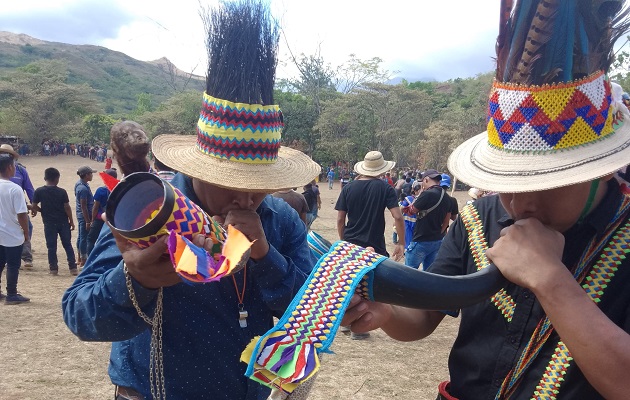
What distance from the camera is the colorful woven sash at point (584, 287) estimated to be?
4.54 ft

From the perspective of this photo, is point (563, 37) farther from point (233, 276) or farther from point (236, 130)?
point (233, 276)

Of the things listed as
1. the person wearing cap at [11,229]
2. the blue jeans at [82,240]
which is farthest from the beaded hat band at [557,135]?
the blue jeans at [82,240]

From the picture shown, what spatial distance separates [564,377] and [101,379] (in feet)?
15.1

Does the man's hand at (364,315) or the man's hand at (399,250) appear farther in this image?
the man's hand at (399,250)

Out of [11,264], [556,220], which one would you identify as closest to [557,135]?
[556,220]

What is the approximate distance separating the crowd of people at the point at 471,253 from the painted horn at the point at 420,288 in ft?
0.25

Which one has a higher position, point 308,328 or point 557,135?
point 557,135

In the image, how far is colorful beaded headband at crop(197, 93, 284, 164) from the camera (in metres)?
1.83

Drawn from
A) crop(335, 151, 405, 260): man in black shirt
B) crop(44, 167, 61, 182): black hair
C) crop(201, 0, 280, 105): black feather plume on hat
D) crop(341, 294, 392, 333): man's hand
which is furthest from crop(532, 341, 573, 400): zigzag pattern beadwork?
crop(44, 167, 61, 182): black hair

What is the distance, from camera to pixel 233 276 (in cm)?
188

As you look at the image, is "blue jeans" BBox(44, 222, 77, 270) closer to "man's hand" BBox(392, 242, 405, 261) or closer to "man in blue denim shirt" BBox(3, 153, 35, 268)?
"man in blue denim shirt" BBox(3, 153, 35, 268)

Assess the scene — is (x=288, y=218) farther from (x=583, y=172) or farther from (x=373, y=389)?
(x=373, y=389)

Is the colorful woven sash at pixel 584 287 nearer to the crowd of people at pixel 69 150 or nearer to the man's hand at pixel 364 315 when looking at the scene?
the man's hand at pixel 364 315

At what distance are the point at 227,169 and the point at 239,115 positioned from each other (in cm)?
22
